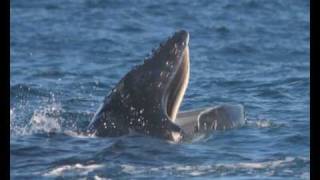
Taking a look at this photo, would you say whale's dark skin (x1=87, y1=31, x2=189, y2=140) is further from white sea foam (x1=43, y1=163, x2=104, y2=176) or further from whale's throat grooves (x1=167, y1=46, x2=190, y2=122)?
white sea foam (x1=43, y1=163, x2=104, y2=176)

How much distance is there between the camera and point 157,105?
11.4 metres

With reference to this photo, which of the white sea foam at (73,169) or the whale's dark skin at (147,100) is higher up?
the whale's dark skin at (147,100)

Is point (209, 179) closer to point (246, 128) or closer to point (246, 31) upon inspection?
point (246, 128)

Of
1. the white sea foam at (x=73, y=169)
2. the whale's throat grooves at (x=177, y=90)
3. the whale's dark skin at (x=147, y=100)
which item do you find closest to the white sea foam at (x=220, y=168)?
the white sea foam at (x=73, y=169)

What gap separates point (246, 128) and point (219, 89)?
544 cm

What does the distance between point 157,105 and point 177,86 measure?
0.76m

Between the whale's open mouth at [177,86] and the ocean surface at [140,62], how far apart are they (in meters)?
0.55

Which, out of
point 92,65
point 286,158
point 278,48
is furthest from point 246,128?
point 278,48

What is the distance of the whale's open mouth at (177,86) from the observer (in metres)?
11.9

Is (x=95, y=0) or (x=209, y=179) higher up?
(x=95, y=0)

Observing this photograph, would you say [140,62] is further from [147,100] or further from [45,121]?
[147,100]

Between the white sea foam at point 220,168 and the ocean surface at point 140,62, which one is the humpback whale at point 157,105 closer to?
the ocean surface at point 140,62

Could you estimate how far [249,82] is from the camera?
1970 cm

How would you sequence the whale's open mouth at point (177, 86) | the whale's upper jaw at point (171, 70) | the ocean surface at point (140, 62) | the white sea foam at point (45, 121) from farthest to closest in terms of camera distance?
1. the white sea foam at point (45, 121)
2. the whale's open mouth at point (177, 86)
3. the whale's upper jaw at point (171, 70)
4. the ocean surface at point (140, 62)
